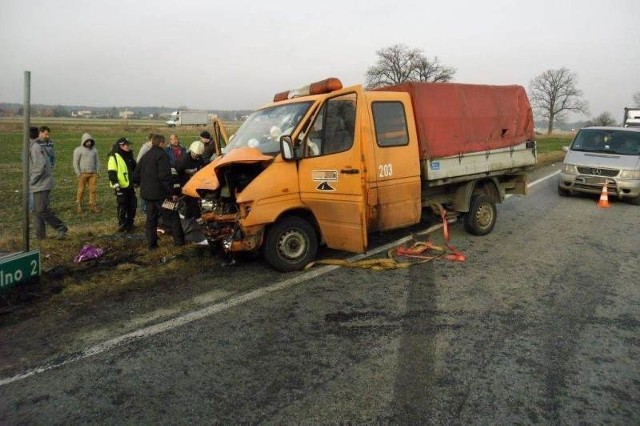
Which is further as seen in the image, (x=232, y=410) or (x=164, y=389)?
(x=164, y=389)

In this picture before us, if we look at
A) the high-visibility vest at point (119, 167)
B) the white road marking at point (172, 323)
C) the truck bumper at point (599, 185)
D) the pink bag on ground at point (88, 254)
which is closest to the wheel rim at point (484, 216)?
the white road marking at point (172, 323)

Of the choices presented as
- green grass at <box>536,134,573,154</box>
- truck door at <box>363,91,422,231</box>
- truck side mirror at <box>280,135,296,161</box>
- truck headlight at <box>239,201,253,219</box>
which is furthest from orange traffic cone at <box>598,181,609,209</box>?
green grass at <box>536,134,573,154</box>

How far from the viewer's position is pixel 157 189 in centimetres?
705

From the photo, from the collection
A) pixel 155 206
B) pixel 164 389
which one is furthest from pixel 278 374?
pixel 155 206

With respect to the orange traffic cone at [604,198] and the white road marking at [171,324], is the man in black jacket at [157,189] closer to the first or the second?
the white road marking at [171,324]

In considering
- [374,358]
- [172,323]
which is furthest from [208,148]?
[374,358]

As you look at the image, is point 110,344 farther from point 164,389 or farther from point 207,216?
point 207,216

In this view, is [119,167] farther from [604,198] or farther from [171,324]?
[604,198]

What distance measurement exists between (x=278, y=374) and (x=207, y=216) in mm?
2790

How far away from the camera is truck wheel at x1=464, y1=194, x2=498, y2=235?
25.2 feet

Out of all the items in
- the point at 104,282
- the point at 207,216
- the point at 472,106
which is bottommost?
the point at 104,282

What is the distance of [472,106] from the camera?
750 cm

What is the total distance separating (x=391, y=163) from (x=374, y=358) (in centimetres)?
318

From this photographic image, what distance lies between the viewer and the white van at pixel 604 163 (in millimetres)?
10750
